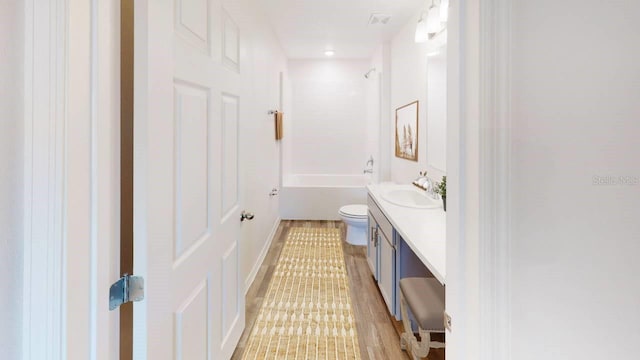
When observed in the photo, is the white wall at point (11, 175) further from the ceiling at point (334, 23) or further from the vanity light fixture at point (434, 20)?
the ceiling at point (334, 23)

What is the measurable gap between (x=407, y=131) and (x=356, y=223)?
112 cm

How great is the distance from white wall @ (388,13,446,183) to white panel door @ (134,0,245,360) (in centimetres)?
160

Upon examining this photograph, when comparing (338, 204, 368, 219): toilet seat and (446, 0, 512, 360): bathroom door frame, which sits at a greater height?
(446, 0, 512, 360): bathroom door frame

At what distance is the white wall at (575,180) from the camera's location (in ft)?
2.37

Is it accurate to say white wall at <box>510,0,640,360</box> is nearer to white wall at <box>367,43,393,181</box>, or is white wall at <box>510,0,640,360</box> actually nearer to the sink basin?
the sink basin

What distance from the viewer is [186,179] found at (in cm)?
124

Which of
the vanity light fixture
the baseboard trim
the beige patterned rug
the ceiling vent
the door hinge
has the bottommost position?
the beige patterned rug

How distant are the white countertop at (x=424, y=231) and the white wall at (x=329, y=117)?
3352 millimetres

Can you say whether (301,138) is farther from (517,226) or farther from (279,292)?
(517,226)

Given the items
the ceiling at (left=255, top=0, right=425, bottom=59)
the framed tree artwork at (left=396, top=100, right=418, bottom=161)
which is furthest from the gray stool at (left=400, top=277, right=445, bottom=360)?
the ceiling at (left=255, top=0, right=425, bottom=59)

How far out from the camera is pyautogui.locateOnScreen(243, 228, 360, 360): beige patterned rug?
2064 millimetres

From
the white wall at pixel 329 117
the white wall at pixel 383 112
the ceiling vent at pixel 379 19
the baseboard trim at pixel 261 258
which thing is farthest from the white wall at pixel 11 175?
the white wall at pixel 329 117

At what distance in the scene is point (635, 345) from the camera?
2.41ft

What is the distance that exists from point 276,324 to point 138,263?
1.61m
